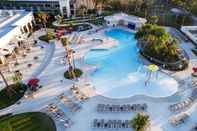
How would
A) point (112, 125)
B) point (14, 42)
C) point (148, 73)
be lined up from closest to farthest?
point (112, 125)
point (148, 73)
point (14, 42)

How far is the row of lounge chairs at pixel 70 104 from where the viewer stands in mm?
29484

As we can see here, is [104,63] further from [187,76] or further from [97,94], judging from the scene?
[187,76]

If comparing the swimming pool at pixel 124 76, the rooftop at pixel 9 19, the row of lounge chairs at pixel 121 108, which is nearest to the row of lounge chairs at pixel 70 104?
the row of lounge chairs at pixel 121 108

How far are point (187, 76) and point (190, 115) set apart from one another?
362 inches

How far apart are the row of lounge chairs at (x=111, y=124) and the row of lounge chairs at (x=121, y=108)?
6.58 feet

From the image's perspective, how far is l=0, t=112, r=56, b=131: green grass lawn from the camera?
26.9m

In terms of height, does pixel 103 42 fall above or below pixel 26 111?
above

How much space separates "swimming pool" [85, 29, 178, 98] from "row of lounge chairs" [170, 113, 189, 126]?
4271mm

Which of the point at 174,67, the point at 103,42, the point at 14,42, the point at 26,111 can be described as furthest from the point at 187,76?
the point at 14,42

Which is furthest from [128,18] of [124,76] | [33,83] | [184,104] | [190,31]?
[33,83]

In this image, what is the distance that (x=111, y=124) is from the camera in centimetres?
2691

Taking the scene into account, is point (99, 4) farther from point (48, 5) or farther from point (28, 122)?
point (28, 122)

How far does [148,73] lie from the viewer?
3519 cm

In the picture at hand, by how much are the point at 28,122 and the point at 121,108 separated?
42.0 feet
